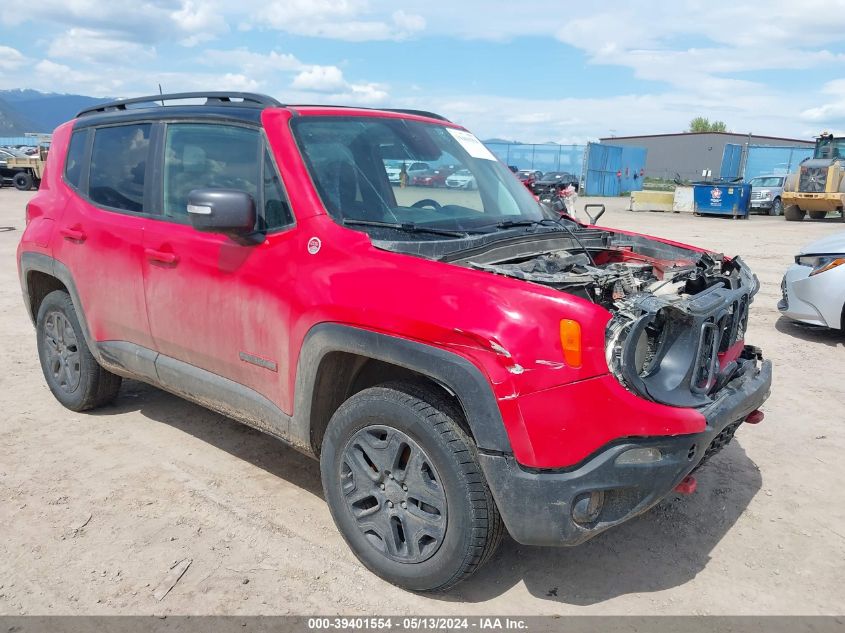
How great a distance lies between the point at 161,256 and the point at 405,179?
4.33ft

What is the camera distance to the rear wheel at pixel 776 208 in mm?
25688

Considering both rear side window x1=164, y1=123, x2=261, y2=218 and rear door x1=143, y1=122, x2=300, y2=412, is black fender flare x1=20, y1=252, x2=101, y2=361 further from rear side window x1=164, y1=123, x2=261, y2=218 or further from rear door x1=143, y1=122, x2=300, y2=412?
rear side window x1=164, y1=123, x2=261, y2=218

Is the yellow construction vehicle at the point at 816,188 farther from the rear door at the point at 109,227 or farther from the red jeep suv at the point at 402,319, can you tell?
the rear door at the point at 109,227

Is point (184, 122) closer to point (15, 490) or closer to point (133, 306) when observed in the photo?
point (133, 306)

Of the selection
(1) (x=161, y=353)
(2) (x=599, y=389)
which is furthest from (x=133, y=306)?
(2) (x=599, y=389)

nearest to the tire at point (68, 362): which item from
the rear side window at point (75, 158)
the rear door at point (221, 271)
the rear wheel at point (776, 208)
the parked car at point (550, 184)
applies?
the rear side window at point (75, 158)

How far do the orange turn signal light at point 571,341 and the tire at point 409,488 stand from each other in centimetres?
50

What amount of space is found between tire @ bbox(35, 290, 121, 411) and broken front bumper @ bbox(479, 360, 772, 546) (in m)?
3.11

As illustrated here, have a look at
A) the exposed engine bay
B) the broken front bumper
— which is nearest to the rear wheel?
the exposed engine bay

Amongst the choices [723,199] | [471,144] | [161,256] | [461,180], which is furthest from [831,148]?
[161,256]

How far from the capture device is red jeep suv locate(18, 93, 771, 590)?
2.46 metres

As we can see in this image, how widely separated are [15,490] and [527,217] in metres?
3.09

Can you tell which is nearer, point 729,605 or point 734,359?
point 729,605

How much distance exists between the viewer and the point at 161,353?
3840 millimetres
